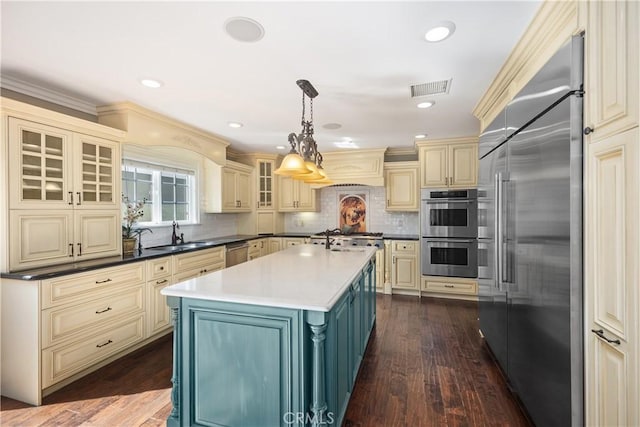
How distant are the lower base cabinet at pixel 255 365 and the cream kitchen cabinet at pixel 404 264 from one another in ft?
10.7

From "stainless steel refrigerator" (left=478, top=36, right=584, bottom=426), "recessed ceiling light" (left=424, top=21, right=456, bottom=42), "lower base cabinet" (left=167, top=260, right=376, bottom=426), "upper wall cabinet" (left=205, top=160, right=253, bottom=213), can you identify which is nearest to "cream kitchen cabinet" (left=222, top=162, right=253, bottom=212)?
"upper wall cabinet" (left=205, top=160, right=253, bottom=213)

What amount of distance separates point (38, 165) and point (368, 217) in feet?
14.9

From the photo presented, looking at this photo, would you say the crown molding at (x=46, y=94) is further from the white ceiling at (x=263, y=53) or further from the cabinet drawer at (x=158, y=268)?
the cabinet drawer at (x=158, y=268)

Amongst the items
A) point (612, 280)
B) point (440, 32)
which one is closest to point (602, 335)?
point (612, 280)

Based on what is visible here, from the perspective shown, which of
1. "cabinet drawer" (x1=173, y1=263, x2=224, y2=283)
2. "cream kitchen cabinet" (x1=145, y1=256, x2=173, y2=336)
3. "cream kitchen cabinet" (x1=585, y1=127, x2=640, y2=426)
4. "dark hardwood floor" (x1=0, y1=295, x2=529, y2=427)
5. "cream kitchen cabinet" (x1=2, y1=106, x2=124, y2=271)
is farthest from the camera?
"cabinet drawer" (x1=173, y1=263, x2=224, y2=283)

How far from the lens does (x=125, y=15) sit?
1.65 metres

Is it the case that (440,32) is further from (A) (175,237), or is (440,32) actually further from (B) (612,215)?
(A) (175,237)

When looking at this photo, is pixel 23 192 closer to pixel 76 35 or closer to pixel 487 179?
pixel 76 35

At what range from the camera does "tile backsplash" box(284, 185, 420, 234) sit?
5.42 meters

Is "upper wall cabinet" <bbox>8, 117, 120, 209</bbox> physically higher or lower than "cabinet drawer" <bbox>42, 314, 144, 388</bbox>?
higher

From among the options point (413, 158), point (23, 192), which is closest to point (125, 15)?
point (23, 192)

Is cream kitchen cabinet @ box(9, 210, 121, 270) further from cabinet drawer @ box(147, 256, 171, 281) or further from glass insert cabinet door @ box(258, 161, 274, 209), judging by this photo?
glass insert cabinet door @ box(258, 161, 274, 209)

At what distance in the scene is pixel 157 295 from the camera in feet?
9.93

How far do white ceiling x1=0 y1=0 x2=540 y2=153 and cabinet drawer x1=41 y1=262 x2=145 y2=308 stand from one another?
62.7 inches
